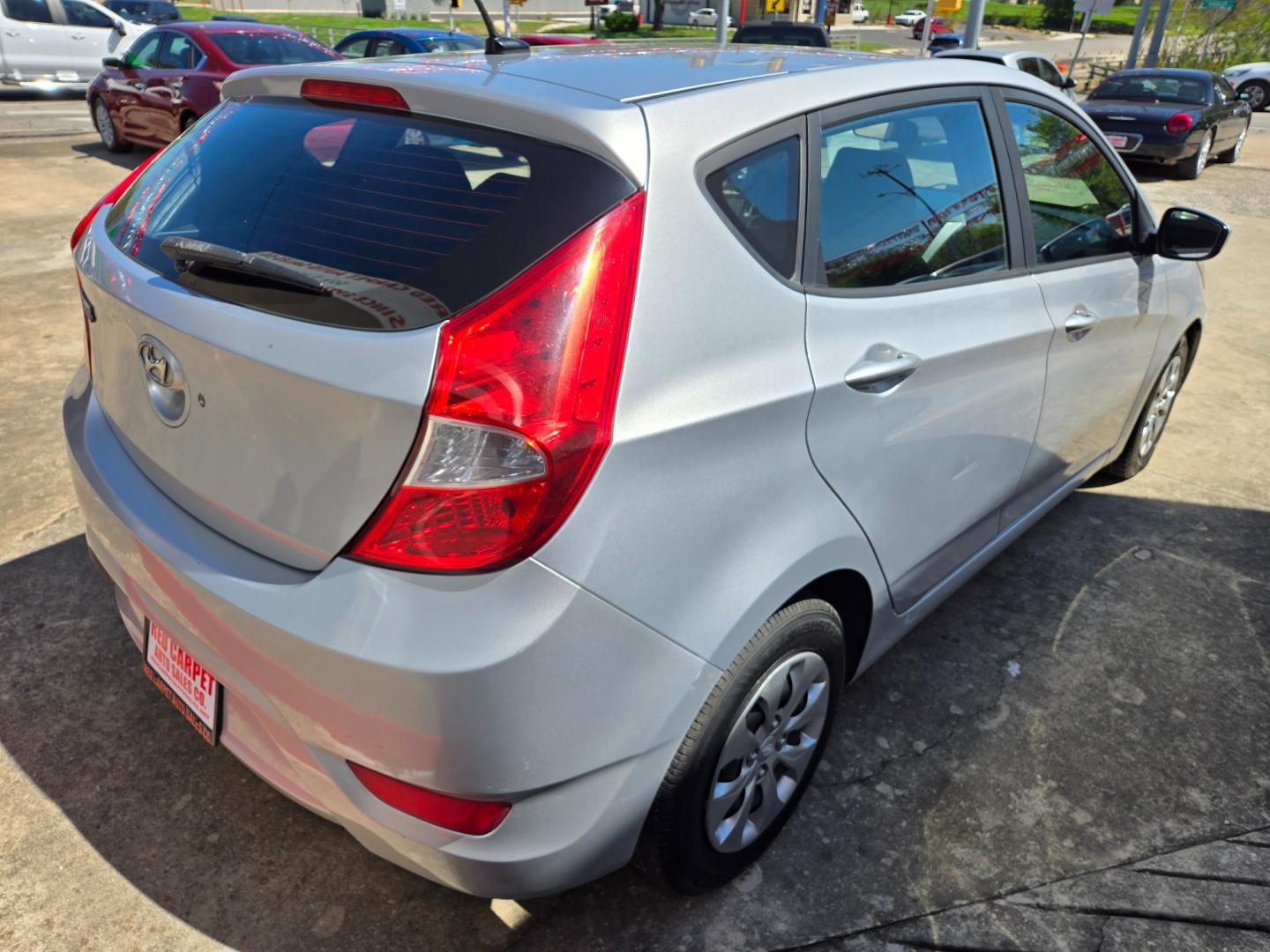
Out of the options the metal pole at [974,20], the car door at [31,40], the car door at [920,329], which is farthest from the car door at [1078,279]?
the car door at [31,40]

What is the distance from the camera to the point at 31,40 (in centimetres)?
1628

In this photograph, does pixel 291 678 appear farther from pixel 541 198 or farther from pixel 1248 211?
pixel 1248 211

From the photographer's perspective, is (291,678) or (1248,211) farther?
(1248,211)

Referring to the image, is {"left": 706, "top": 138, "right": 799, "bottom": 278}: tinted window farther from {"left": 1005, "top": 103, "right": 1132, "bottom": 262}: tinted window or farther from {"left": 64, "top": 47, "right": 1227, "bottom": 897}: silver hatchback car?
{"left": 1005, "top": 103, "right": 1132, "bottom": 262}: tinted window

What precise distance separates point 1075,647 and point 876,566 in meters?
1.26

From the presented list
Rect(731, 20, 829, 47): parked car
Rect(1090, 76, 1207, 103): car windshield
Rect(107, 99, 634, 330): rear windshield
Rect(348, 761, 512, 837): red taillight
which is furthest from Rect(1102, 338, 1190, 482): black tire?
Rect(731, 20, 829, 47): parked car

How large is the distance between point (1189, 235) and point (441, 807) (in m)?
2.97

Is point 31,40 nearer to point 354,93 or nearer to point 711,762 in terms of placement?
point 354,93

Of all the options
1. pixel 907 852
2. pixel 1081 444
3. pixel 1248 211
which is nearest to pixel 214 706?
pixel 907 852

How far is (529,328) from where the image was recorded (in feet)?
5.03

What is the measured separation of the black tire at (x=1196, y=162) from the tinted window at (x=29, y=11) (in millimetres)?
17794

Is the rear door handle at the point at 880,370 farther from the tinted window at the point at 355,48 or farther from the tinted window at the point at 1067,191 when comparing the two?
the tinted window at the point at 355,48

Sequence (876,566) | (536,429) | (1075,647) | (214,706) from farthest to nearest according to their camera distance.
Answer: (1075,647) < (876,566) < (214,706) < (536,429)

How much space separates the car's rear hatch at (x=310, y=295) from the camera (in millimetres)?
1567
